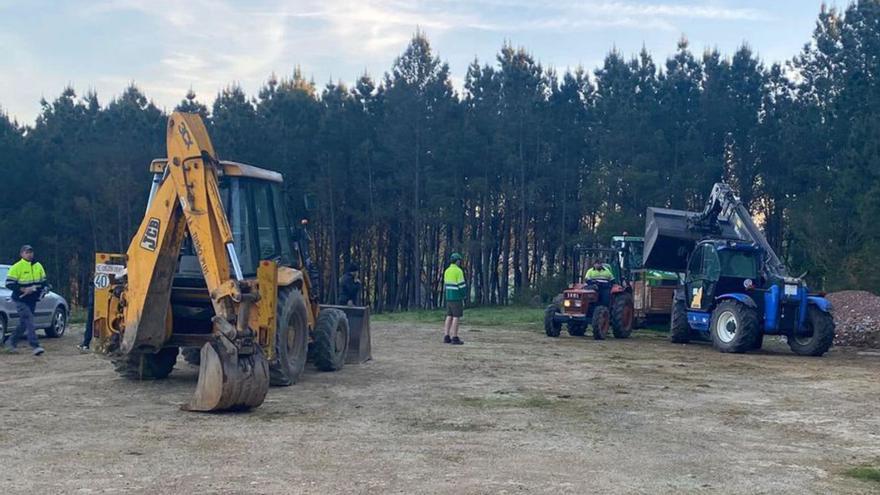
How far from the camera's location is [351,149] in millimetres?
48562

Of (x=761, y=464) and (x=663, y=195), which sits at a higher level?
(x=663, y=195)

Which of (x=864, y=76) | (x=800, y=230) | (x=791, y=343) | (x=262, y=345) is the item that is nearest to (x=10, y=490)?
(x=262, y=345)

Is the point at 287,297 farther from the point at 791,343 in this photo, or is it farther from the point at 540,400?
the point at 791,343

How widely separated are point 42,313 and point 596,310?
11743mm

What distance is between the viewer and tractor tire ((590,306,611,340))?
2173cm

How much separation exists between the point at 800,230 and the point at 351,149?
2209 centimetres

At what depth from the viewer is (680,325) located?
2100 centimetres

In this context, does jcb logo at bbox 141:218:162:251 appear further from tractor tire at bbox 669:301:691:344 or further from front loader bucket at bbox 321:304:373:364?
tractor tire at bbox 669:301:691:344

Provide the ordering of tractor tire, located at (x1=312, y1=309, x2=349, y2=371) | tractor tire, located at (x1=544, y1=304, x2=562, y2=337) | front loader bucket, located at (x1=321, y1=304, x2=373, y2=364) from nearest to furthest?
tractor tire, located at (x1=312, y1=309, x2=349, y2=371) < front loader bucket, located at (x1=321, y1=304, x2=373, y2=364) < tractor tire, located at (x1=544, y1=304, x2=562, y2=337)

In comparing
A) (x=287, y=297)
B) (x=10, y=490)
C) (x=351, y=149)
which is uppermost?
(x=351, y=149)

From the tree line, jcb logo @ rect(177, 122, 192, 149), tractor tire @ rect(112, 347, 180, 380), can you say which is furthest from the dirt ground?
the tree line

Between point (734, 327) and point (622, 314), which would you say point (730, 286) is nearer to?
point (734, 327)

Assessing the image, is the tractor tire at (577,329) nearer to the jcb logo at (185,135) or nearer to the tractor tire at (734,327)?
the tractor tire at (734,327)

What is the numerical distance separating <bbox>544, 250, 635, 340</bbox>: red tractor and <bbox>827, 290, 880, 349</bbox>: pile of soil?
181 inches
